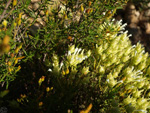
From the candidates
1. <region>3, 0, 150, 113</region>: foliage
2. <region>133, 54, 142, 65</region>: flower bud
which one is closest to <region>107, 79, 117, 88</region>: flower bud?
→ <region>3, 0, 150, 113</region>: foliage

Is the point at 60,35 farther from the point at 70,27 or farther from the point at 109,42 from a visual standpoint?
the point at 109,42

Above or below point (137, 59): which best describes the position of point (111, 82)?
below

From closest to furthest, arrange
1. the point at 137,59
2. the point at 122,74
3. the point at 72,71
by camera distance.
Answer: the point at 72,71 → the point at 122,74 → the point at 137,59

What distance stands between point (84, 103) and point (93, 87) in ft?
0.67

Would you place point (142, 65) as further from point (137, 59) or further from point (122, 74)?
point (122, 74)

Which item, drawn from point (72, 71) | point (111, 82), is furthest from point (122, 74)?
point (72, 71)

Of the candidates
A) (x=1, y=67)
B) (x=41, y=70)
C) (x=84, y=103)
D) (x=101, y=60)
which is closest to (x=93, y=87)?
(x=84, y=103)

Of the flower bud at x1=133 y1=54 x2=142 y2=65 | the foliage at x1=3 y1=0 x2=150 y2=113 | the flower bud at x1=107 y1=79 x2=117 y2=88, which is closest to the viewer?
the foliage at x1=3 y1=0 x2=150 y2=113

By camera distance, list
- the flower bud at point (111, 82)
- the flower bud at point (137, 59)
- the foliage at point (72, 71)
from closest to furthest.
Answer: the foliage at point (72, 71)
the flower bud at point (111, 82)
the flower bud at point (137, 59)

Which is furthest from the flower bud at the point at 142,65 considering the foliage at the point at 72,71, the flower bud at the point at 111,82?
the flower bud at the point at 111,82

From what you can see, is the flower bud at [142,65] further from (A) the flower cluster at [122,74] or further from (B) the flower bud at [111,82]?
(B) the flower bud at [111,82]

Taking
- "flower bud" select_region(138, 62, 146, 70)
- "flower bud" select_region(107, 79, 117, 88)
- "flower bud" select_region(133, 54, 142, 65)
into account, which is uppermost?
"flower bud" select_region(133, 54, 142, 65)

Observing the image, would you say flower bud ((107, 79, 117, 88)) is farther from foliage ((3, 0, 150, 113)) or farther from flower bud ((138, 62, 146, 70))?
flower bud ((138, 62, 146, 70))

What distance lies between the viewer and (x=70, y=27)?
5.26 ft
